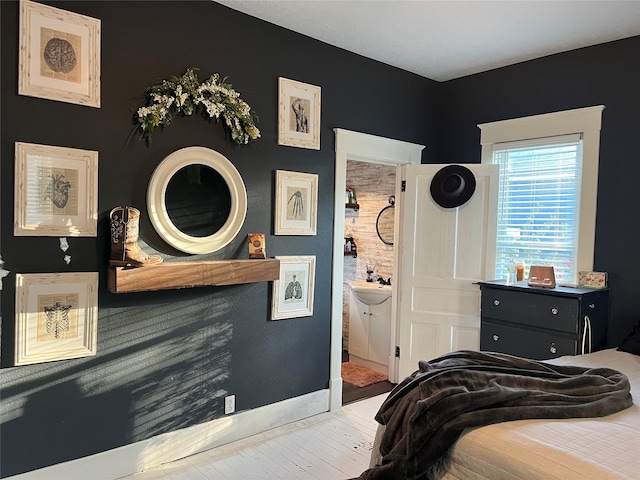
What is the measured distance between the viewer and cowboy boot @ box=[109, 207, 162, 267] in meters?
2.54

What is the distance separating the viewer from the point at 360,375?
474 cm

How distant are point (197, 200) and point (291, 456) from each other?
1.75 meters

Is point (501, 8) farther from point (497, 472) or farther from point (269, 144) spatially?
point (497, 472)

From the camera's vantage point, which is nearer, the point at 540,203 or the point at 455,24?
the point at 455,24

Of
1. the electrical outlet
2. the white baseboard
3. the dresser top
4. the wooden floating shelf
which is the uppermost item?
the wooden floating shelf

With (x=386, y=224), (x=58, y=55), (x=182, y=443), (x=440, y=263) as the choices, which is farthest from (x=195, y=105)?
(x=386, y=224)

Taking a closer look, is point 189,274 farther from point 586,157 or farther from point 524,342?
point 586,157

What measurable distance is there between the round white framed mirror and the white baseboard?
118 centimetres

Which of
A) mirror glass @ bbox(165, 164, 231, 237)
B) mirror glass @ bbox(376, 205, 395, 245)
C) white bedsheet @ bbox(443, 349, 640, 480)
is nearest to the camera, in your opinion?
white bedsheet @ bbox(443, 349, 640, 480)

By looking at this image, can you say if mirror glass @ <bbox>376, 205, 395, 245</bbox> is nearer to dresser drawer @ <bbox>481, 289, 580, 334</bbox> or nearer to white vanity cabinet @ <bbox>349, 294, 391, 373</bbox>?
white vanity cabinet @ <bbox>349, 294, 391, 373</bbox>

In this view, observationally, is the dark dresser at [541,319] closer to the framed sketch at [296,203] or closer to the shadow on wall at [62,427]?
the framed sketch at [296,203]

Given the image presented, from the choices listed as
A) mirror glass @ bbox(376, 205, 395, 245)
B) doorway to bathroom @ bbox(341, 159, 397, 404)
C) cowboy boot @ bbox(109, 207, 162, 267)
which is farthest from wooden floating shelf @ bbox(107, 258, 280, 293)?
mirror glass @ bbox(376, 205, 395, 245)

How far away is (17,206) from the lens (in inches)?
92.0

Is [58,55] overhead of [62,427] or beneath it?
overhead
